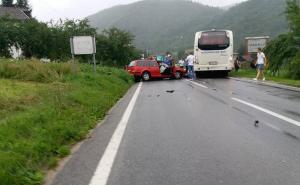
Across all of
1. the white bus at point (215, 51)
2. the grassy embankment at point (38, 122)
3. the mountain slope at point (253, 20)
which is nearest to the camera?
the grassy embankment at point (38, 122)

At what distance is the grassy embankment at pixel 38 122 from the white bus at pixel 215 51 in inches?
585

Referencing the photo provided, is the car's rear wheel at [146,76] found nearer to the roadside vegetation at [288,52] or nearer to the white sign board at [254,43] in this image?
the roadside vegetation at [288,52]

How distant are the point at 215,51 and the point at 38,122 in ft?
80.9

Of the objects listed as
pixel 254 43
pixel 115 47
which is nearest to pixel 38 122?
pixel 254 43

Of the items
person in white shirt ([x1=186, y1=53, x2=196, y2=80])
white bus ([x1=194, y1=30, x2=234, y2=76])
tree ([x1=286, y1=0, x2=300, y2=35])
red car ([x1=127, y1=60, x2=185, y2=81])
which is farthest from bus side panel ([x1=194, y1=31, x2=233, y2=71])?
tree ([x1=286, y1=0, x2=300, y2=35])

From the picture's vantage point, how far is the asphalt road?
6301 millimetres

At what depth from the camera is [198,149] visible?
7988 millimetres

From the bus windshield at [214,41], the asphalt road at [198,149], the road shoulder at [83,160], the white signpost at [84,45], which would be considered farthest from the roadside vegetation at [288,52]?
the road shoulder at [83,160]

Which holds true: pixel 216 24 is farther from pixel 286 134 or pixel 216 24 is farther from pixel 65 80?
pixel 286 134

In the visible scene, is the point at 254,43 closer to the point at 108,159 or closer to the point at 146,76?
the point at 146,76

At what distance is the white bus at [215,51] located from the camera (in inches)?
1319

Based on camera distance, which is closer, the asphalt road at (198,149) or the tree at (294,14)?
the asphalt road at (198,149)

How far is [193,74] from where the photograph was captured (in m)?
33.7

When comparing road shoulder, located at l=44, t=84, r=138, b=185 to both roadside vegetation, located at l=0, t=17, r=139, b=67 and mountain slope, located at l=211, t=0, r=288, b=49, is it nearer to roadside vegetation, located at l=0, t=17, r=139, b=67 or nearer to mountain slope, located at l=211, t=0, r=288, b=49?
roadside vegetation, located at l=0, t=17, r=139, b=67
